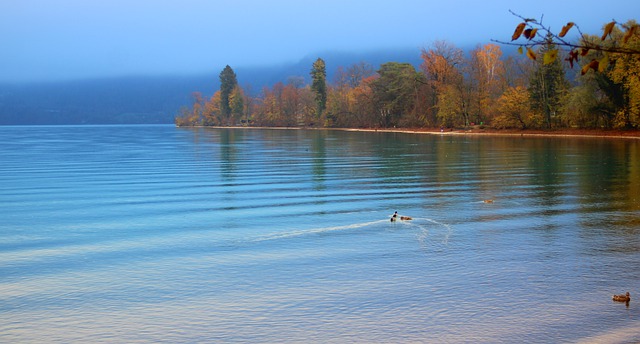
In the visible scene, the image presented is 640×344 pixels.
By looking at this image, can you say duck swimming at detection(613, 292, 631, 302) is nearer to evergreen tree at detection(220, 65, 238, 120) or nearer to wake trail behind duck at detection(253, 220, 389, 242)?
wake trail behind duck at detection(253, 220, 389, 242)

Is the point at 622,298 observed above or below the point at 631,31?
below

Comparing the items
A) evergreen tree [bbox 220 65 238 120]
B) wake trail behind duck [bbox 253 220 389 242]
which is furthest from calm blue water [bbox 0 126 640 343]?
evergreen tree [bbox 220 65 238 120]

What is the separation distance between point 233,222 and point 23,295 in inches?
307

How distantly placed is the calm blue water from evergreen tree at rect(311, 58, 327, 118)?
429 feet

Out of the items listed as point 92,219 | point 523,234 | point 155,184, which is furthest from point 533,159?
point 92,219

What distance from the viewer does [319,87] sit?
15938cm

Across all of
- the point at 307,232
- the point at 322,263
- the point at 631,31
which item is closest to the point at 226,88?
the point at 307,232

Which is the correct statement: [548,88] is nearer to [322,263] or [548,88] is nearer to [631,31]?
[322,263]

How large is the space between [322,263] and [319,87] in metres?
147

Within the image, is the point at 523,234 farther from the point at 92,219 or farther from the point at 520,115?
the point at 520,115

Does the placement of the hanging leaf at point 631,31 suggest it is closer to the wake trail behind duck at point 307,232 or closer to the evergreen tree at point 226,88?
the wake trail behind duck at point 307,232

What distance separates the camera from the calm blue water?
9.80 meters

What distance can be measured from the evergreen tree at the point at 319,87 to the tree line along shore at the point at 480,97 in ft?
0.78

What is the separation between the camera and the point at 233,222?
18922mm
